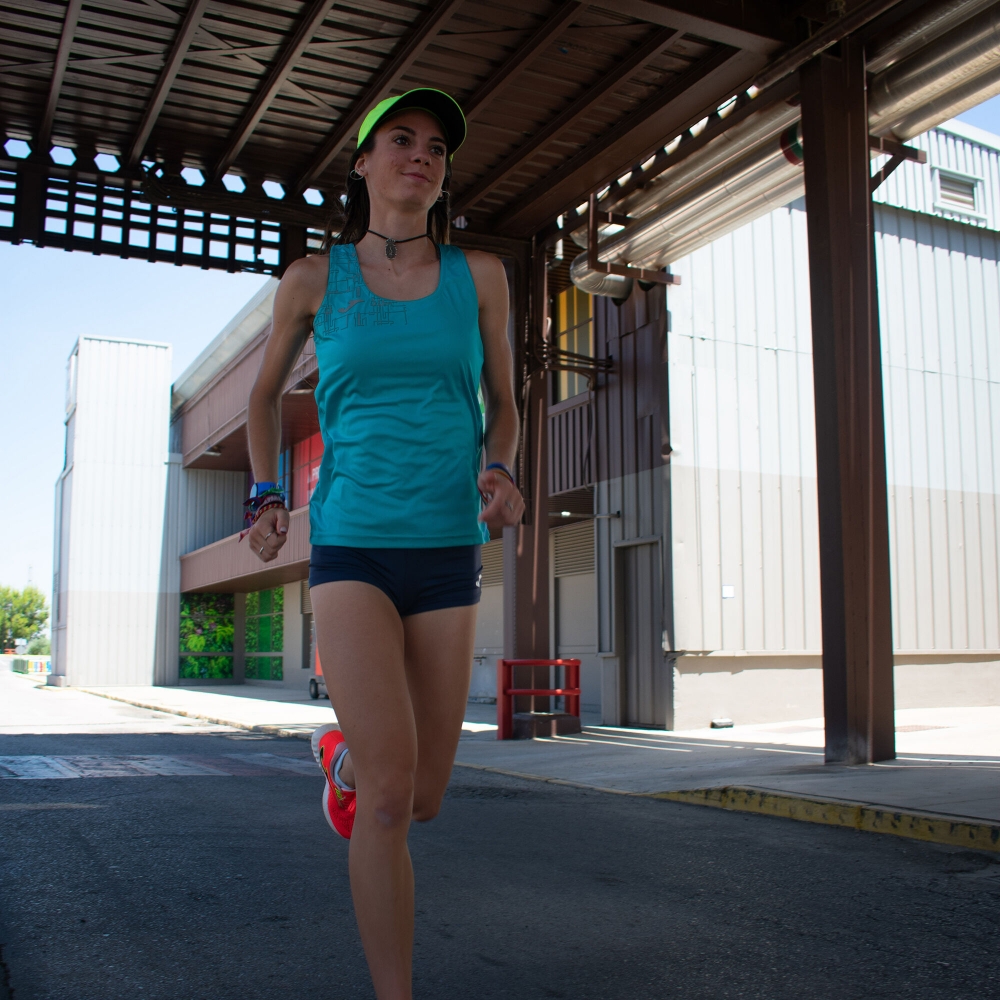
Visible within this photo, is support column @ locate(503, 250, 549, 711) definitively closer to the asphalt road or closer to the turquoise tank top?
the asphalt road

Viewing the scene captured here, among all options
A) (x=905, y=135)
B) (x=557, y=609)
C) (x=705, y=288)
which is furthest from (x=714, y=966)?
(x=557, y=609)

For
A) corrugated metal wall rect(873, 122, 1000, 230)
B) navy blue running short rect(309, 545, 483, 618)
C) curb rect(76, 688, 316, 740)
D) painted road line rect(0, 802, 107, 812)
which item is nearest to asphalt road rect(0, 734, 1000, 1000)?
painted road line rect(0, 802, 107, 812)

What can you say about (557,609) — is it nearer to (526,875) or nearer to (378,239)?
(526,875)

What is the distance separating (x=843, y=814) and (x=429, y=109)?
480 centimetres

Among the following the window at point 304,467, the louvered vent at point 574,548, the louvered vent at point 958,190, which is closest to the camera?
the louvered vent at point 958,190

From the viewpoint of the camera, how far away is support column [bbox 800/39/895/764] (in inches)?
317

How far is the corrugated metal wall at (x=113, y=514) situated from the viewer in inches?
1305

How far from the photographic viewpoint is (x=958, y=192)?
17.1 m

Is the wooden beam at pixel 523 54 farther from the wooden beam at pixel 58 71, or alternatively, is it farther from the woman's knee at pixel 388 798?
the woman's knee at pixel 388 798

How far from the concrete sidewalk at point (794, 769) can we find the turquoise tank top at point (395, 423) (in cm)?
397

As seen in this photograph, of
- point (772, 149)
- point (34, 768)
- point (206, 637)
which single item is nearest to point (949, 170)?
point (772, 149)

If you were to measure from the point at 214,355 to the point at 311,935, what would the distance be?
29.8 m

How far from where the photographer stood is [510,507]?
2543 mm

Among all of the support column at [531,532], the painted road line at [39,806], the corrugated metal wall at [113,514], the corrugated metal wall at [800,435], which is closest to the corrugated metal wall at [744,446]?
the corrugated metal wall at [800,435]
